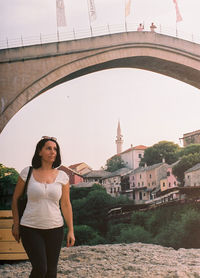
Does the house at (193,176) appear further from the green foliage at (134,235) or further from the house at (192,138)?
the green foliage at (134,235)

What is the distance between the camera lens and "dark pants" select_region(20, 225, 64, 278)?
1742mm

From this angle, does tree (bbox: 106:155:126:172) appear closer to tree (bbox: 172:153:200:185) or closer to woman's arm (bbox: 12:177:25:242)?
tree (bbox: 172:153:200:185)

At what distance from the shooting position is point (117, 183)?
15.5 feet

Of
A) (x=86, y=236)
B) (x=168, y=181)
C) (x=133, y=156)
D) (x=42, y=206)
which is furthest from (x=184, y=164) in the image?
(x=42, y=206)

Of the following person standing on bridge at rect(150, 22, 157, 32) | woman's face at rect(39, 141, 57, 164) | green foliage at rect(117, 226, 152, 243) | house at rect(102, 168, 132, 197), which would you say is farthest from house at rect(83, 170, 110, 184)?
woman's face at rect(39, 141, 57, 164)

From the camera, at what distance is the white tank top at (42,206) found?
1.83 m

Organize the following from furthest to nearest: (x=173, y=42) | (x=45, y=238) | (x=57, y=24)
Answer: (x=173, y=42)
(x=57, y=24)
(x=45, y=238)

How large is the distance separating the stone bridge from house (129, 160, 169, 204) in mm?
1473

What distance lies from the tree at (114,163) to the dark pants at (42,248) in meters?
2.85

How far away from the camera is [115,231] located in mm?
4582

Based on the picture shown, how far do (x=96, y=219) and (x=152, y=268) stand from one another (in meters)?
1.20

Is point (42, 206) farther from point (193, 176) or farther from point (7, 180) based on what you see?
point (193, 176)

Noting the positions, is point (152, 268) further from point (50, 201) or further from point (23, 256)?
point (50, 201)

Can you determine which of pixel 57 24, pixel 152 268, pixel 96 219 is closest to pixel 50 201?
pixel 152 268
